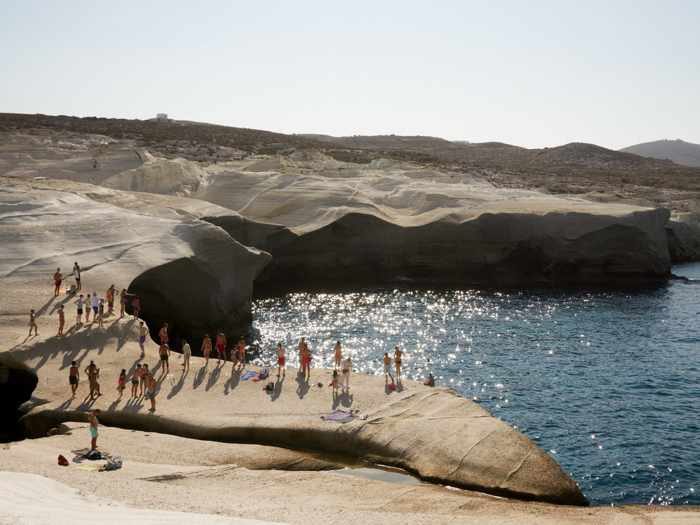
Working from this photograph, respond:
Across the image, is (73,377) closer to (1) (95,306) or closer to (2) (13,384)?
(2) (13,384)

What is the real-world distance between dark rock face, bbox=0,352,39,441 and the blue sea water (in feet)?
45.4

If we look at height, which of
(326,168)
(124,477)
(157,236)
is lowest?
(124,477)

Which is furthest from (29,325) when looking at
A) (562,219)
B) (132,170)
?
(562,219)

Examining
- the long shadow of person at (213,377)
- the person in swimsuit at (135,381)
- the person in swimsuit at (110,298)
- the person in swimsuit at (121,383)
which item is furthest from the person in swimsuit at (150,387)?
the person in swimsuit at (110,298)

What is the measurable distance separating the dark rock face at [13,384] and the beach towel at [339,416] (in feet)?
36.2

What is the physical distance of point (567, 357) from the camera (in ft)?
127

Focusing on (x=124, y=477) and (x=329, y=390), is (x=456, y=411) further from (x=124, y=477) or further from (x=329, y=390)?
(x=124, y=477)

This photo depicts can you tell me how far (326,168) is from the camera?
8369 centimetres

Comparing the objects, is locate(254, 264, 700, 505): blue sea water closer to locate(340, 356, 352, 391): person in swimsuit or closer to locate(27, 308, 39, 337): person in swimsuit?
locate(340, 356, 352, 391): person in swimsuit

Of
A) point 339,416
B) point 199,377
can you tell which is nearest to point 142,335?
point 199,377

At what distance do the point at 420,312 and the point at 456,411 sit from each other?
23753 mm

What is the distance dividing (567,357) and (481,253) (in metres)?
23.1

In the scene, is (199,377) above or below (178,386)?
above

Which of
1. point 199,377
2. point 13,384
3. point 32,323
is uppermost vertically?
point 32,323
